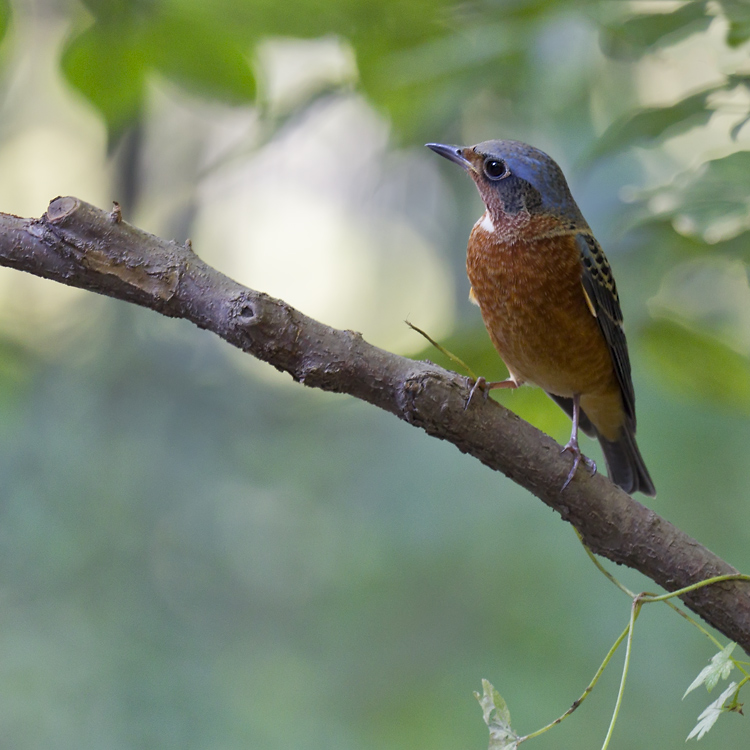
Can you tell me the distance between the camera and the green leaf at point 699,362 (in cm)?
197

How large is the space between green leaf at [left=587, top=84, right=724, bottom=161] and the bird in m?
0.71

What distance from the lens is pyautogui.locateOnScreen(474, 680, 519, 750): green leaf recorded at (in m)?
1.52

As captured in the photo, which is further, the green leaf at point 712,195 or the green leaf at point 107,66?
the green leaf at point 107,66

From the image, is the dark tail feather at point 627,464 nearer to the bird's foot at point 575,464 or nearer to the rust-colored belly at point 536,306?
the rust-colored belly at point 536,306

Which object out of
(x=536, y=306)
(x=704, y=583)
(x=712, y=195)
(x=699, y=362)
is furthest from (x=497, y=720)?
(x=536, y=306)

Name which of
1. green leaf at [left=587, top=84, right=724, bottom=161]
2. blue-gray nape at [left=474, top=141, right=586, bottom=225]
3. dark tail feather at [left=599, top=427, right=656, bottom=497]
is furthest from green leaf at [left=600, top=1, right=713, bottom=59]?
dark tail feather at [left=599, top=427, right=656, bottom=497]

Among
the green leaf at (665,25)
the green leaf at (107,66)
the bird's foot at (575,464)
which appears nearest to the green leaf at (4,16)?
the green leaf at (107,66)

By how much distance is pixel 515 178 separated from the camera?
2.70 metres

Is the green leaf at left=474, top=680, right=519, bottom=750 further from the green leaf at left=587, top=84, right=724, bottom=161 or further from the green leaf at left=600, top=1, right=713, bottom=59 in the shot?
the green leaf at left=600, top=1, right=713, bottom=59

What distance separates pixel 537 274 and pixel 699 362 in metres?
0.74

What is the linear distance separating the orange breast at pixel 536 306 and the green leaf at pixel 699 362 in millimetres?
569

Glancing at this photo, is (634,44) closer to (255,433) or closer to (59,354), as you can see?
(255,433)

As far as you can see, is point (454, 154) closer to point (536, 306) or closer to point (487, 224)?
point (487, 224)

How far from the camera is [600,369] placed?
9.32 feet
